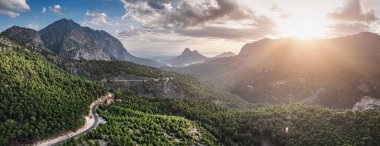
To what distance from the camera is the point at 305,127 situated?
455 feet

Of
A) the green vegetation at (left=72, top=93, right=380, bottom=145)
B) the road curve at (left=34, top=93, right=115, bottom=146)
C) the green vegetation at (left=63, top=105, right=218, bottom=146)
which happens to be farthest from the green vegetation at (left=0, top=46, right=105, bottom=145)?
the green vegetation at (left=72, top=93, right=380, bottom=145)

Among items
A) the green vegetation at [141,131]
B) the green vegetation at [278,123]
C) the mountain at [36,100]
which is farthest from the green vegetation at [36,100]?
the green vegetation at [278,123]

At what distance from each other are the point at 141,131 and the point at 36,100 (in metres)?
31.6

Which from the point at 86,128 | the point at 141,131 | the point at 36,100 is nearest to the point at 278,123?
the point at 141,131

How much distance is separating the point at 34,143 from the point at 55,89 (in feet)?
129

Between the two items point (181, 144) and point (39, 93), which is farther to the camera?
point (39, 93)

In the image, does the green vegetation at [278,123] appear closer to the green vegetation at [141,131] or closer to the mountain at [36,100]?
Answer: the green vegetation at [141,131]

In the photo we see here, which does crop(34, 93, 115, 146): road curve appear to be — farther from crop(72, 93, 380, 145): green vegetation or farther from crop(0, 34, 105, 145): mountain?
crop(72, 93, 380, 145): green vegetation

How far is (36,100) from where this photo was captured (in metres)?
107

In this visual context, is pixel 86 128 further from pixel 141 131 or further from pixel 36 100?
pixel 36 100

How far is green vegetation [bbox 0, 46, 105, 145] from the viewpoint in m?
90.1

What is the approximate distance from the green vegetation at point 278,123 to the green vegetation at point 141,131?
484cm

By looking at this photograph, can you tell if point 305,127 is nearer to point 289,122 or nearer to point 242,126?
point 289,122

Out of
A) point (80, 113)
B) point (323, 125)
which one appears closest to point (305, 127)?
point (323, 125)
